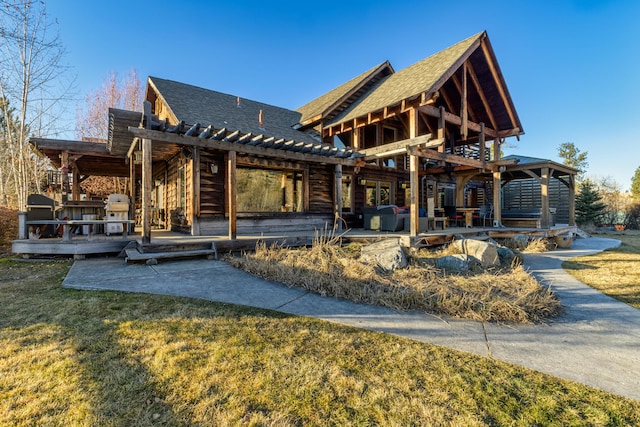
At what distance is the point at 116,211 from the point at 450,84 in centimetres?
1280

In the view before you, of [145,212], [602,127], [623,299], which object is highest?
[602,127]

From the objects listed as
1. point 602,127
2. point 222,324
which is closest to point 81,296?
point 222,324

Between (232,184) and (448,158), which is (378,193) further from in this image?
(232,184)

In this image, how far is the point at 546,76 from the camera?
69.8ft

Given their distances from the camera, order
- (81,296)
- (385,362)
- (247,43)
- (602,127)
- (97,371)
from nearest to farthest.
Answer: (97,371)
(385,362)
(81,296)
(247,43)
(602,127)

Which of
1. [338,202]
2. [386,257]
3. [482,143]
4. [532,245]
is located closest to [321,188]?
[338,202]

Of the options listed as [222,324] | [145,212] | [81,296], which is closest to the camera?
[222,324]

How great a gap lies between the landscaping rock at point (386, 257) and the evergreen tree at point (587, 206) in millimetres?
20008

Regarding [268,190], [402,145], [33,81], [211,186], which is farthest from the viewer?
[33,81]

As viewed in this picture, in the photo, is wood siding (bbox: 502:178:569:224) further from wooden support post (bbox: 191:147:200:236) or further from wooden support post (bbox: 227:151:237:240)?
wooden support post (bbox: 191:147:200:236)

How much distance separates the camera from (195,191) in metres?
8.61

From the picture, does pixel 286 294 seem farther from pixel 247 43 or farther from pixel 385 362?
pixel 247 43

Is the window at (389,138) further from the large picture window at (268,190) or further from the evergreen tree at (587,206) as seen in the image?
the evergreen tree at (587,206)

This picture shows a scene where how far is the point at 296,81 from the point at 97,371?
2096 centimetres
